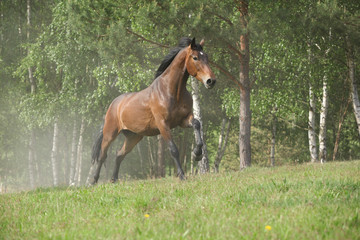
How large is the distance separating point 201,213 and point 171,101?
4.55 meters

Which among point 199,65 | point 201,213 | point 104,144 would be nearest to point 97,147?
point 104,144

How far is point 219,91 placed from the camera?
2492 cm

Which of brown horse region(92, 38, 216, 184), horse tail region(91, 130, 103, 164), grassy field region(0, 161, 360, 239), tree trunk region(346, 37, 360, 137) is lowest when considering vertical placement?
grassy field region(0, 161, 360, 239)

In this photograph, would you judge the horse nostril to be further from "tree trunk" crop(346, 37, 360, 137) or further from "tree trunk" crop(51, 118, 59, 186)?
"tree trunk" crop(51, 118, 59, 186)

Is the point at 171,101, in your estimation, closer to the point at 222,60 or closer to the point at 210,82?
the point at 210,82

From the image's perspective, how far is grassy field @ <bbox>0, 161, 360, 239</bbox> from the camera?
4148 mm

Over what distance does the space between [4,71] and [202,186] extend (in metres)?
22.4

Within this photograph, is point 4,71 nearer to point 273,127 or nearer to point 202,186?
point 273,127

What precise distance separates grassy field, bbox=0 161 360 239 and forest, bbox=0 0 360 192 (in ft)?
17.4

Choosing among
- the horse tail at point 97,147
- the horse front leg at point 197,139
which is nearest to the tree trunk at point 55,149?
the horse tail at point 97,147

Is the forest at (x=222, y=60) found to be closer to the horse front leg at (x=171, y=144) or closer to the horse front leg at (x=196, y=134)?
the horse front leg at (x=171, y=144)

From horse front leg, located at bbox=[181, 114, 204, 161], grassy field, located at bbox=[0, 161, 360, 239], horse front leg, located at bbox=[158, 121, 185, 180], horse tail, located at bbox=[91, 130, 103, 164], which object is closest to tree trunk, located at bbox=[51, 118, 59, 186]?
horse tail, located at bbox=[91, 130, 103, 164]

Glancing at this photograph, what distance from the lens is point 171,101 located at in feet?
30.4

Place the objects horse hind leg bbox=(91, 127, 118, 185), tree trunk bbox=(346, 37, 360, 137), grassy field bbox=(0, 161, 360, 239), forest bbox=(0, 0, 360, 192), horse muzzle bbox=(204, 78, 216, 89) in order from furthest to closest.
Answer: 1. tree trunk bbox=(346, 37, 360, 137)
2. forest bbox=(0, 0, 360, 192)
3. horse hind leg bbox=(91, 127, 118, 185)
4. horse muzzle bbox=(204, 78, 216, 89)
5. grassy field bbox=(0, 161, 360, 239)
